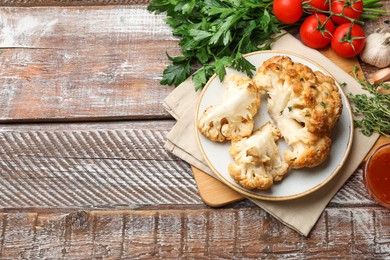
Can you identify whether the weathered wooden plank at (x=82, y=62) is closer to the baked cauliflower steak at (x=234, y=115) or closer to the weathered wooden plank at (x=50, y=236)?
the baked cauliflower steak at (x=234, y=115)

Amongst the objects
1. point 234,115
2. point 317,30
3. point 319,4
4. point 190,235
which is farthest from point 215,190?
point 319,4

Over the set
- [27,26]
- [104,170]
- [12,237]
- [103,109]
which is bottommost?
[12,237]

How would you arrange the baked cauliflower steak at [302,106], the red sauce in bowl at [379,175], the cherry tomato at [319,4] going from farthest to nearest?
the cherry tomato at [319,4] < the red sauce in bowl at [379,175] < the baked cauliflower steak at [302,106]

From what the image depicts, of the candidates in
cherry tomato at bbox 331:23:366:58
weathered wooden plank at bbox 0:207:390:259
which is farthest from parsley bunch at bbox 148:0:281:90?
weathered wooden plank at bbox 0:207:390:259

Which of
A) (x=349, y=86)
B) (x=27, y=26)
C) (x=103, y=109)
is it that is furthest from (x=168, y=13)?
(x=349, y=86)

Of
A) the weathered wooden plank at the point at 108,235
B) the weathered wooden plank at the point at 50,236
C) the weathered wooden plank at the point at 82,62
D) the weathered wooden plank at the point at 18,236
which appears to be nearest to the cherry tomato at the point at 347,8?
the weathered wooden plank at the point at 82,62

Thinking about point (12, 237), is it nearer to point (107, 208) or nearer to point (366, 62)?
point (107, 208)

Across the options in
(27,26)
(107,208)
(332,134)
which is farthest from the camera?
(27,26)
